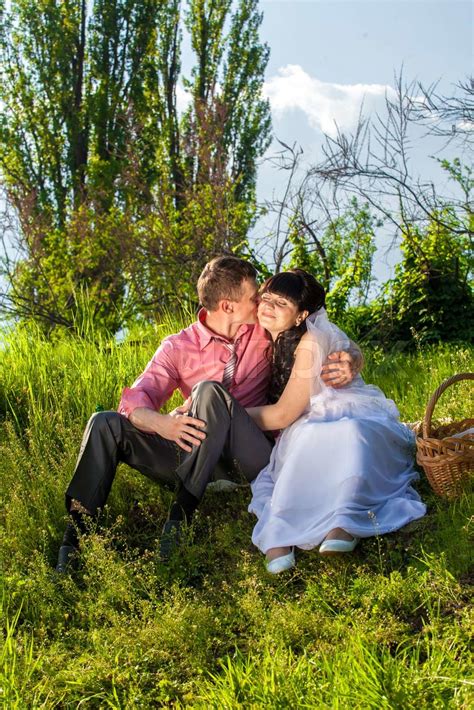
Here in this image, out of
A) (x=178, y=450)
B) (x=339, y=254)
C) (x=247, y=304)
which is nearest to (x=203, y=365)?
(x=247, y=304)

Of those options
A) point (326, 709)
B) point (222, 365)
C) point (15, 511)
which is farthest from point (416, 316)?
point (326, 709)

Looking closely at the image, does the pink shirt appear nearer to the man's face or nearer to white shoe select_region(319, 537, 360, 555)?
the man's face

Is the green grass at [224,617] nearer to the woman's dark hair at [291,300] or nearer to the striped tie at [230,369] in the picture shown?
the striped tie at [230,369]

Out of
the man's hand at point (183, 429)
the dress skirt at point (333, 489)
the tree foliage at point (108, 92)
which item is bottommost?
the dress skirt at point (333, 489)

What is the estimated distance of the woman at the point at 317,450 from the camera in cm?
371

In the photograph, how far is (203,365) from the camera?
14.9ft

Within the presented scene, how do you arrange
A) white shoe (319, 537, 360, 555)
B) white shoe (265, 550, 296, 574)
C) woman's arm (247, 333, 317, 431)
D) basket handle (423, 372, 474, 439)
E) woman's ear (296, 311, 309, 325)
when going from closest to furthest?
white shoe (319, 537, 360, 555)
white shoe (265, 550, 296, 574)
basket handle (423, 372, 474, 439)
woman's arm (247, 333, 317, 431)
woman's ear (296, 311, 309, 325)

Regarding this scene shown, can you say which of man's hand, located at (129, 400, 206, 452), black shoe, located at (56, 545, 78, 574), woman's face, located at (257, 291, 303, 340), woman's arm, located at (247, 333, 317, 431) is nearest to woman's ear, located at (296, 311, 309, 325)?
woman's face, located at (257, 291, 303, 340)

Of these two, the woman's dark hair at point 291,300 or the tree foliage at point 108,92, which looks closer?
the woman's dark hair at point 291,300

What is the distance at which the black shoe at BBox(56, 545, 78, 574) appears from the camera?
3986 mm

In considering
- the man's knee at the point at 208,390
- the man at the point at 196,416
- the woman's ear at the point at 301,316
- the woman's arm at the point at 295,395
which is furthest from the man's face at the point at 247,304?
the man's knee at the point at 208,390

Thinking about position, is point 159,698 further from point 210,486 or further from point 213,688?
point 210,486

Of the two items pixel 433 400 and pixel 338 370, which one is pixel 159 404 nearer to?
pixel 338 370

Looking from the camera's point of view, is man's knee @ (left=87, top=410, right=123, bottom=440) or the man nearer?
the man
